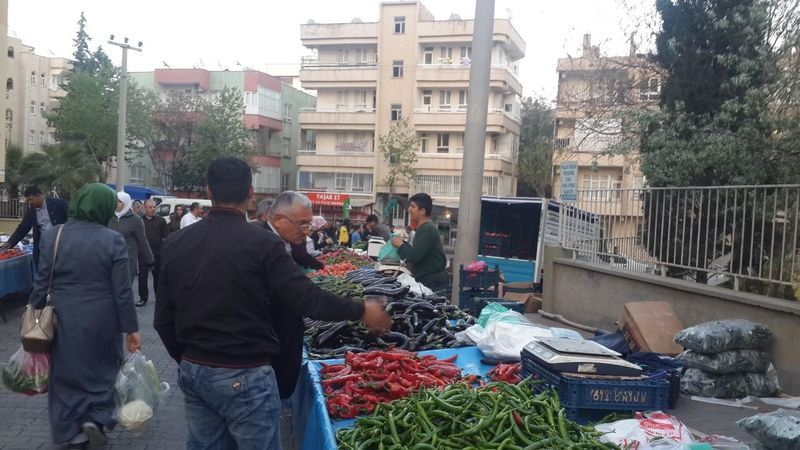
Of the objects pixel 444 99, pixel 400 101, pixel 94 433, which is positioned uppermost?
pixel 444 99

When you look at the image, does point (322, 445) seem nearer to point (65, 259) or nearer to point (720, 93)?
point (65, 259)

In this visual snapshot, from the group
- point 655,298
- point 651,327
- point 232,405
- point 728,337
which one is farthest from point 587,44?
point 232,405

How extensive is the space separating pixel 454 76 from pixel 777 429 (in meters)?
45.0

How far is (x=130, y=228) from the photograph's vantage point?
1108 centimetres

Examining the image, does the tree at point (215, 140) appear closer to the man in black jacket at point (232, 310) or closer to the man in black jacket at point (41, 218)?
the man in black jacket at point (41, 218)

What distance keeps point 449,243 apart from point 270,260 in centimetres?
4163

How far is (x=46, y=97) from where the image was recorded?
206 ft

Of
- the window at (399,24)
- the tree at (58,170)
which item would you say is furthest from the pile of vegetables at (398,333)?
the window at (399,24)

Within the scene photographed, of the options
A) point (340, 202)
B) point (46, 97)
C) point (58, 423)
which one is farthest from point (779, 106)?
point (46, 97)

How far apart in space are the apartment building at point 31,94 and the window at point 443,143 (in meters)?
30.2

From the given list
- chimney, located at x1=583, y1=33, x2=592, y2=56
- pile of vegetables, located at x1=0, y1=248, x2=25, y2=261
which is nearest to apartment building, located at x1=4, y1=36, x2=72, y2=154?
pile of vegetables, located at x1=0, y1=248, x2=25, y2=261

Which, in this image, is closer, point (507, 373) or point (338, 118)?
point (507, 373)

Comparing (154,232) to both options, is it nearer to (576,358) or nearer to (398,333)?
(398,333)

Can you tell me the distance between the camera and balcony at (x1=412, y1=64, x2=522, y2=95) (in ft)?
154
